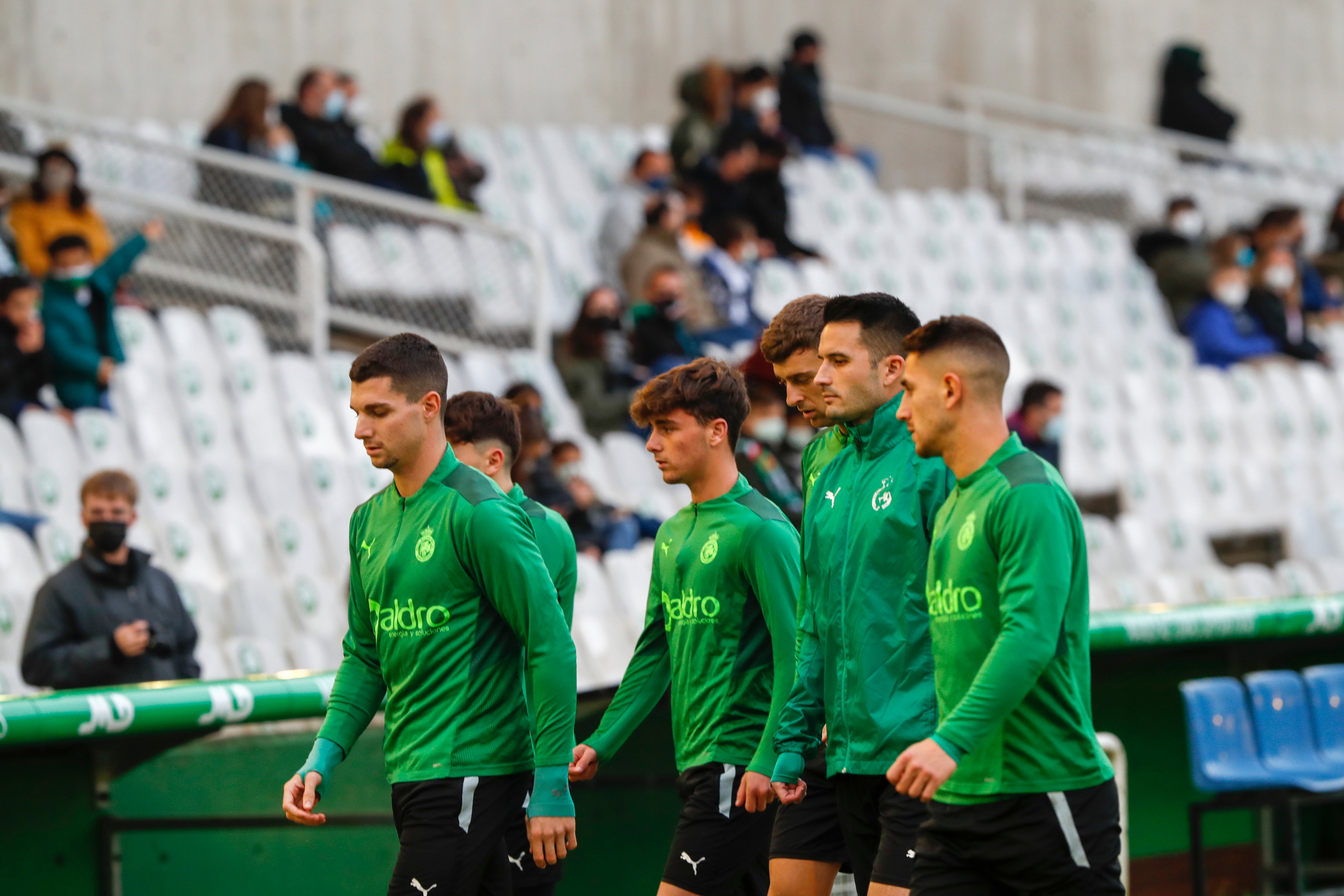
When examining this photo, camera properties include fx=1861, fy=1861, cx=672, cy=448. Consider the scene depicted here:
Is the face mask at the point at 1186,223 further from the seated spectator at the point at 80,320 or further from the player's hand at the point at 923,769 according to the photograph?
the player's hand at the point at 923,769

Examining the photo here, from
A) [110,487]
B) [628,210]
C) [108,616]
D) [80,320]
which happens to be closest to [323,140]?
[628,210]

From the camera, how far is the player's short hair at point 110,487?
20.1ft

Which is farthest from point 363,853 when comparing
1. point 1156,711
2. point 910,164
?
point 910,164

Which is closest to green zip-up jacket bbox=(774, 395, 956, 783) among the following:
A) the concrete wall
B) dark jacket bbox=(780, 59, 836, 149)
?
the concrete wall

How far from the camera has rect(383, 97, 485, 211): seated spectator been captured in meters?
11.3

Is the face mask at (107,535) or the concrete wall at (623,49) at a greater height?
the concrete wall at (623,49)

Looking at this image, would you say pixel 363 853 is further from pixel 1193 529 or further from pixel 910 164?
pixel 910 164

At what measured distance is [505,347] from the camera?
10.8 metres

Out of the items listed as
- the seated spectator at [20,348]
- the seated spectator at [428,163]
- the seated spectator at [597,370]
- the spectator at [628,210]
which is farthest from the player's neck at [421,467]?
the spectator at [628,210]

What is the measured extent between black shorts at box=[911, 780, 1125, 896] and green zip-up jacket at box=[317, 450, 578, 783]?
82 centimetres

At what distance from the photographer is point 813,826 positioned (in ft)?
13.8

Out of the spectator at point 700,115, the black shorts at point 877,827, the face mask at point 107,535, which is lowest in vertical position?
the black shorts at point 877,827

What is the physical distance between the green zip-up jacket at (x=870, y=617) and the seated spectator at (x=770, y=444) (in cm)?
286

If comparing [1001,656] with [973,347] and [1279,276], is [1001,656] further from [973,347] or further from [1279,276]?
[1279,276]
